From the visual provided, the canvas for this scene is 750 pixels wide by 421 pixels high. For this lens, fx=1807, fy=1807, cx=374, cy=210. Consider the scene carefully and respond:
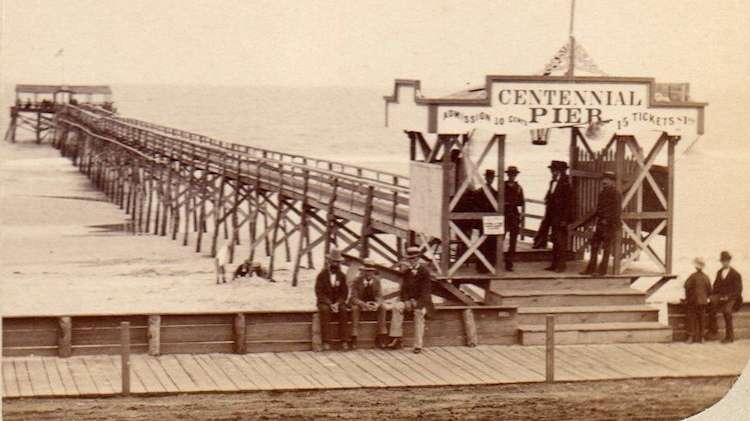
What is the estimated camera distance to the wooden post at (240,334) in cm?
2023

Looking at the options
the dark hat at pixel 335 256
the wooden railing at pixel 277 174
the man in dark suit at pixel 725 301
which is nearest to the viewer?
the dark hat at pixel 335 256

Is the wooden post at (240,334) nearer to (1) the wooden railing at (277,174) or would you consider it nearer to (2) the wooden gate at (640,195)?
(1) the wooden railing at (277,174)

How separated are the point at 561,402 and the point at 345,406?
2.40 meters

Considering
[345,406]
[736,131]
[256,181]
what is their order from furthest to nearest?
1. [256,181]
2. [736,131]
3. [345,406]

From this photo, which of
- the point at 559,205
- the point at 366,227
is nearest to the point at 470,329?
the point at 366,227

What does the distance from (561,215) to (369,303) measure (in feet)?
11.3

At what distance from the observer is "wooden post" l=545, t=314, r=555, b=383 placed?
789 inches

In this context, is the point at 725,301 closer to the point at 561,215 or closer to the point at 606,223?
the point at 606,223

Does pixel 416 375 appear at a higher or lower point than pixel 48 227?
lower

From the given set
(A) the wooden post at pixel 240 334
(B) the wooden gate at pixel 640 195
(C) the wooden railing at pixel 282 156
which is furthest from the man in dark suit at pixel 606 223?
(A) the wooden post at pixel 240 334

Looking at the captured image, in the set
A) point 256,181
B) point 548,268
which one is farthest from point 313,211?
point 548,268

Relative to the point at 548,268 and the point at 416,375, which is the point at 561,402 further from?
the point at 548,268

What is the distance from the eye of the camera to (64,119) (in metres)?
22.8

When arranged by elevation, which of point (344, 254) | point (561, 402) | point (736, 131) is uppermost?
point (736, 131)
